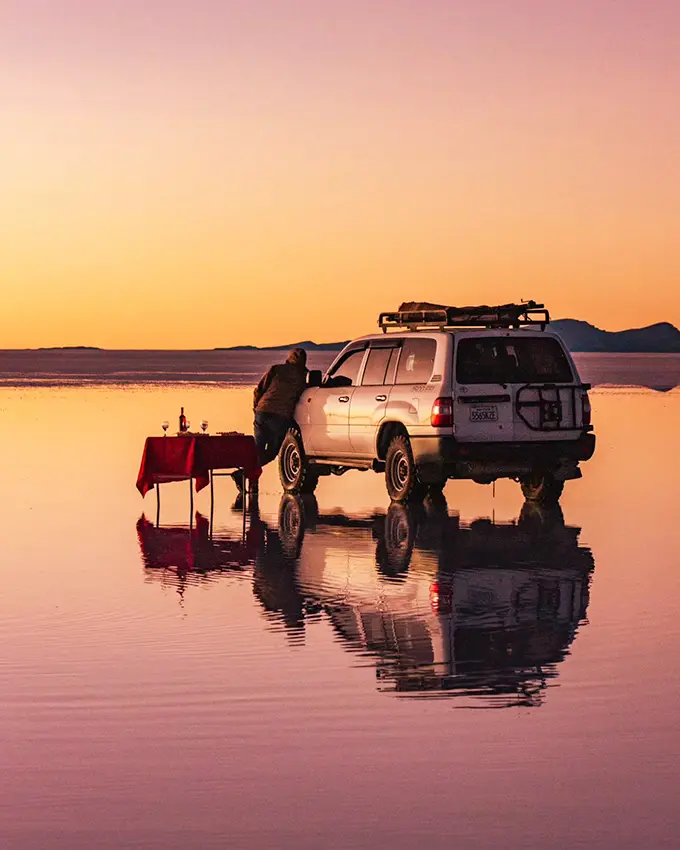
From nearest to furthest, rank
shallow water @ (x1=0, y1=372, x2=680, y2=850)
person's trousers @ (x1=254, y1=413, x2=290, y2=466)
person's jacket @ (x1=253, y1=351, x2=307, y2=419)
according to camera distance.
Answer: shallow water @ (x1=0, y1=372, x2=680, y2=850) < person's jacket @ (x1=253, y1=351, x2=307, y2=419) < person's trousers @ (x1=254, y1=413, x2=290, y2=466)

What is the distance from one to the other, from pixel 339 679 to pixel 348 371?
14036mm

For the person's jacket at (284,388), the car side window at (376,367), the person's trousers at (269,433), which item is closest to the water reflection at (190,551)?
Answer: the car side window at (376,367)

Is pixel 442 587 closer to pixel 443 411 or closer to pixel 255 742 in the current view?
pixel 255 742

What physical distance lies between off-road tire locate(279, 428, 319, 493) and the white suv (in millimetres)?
1321

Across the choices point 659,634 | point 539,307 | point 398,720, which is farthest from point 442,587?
point 539,307

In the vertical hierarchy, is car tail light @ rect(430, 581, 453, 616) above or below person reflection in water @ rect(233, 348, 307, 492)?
below

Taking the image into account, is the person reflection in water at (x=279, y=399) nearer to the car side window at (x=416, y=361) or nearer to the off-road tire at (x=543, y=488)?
the car side window at (x=416, y=361)

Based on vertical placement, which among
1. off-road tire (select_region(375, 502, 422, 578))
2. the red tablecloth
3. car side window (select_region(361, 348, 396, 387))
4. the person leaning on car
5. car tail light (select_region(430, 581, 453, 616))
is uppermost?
car side window (select_region(361, 348, 396, 387))

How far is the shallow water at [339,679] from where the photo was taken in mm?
6621

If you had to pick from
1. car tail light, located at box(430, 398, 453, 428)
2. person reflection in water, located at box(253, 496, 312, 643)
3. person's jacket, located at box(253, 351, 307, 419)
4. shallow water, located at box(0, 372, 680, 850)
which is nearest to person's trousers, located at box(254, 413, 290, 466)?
person's jacket, located at box(253, 351, 307, 419)

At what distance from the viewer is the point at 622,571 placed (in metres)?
14.2

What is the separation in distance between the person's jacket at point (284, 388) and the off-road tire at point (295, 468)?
0.34 m

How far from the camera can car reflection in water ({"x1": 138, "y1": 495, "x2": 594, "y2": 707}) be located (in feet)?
31.9

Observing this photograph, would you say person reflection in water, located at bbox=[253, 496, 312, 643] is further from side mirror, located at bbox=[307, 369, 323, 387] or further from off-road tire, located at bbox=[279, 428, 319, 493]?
side mirror, located at bbox=[307, 369, 323, 387]
